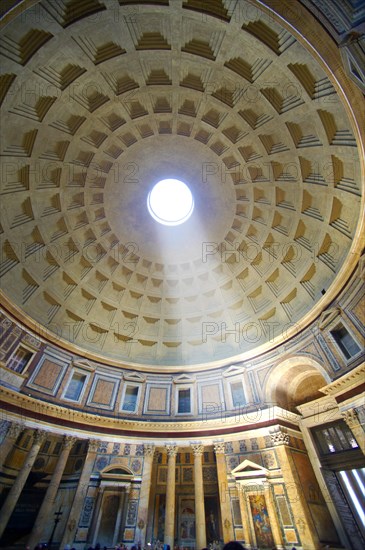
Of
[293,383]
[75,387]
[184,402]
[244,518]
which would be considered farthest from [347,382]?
[75,387]

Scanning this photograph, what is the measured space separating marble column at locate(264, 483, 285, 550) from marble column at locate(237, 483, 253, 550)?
1.30 metres

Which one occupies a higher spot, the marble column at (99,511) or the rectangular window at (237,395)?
the rectangular window at (237,395)

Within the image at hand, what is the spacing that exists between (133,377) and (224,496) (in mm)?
9889

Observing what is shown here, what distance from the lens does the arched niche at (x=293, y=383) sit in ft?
59.0

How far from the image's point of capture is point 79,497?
15.4 metres

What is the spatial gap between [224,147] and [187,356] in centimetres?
1687

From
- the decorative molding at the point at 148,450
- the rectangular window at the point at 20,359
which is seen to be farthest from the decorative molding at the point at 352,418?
the rectangular window at the point at 20,359

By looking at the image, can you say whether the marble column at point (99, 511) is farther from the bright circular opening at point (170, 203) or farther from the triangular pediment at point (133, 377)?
the bright circular opening at point (170, 203)

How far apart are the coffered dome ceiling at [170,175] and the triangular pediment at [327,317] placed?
2.34 feet

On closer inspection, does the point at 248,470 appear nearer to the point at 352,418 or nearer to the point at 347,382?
the point at 352,418

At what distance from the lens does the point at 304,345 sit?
17.5m

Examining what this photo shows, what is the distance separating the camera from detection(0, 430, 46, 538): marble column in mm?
12938

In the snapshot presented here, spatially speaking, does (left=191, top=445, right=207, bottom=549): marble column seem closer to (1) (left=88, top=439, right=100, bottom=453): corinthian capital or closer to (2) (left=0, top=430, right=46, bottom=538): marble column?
(1) (left=88, top=439, right=100, bottom=453): corinthian capital

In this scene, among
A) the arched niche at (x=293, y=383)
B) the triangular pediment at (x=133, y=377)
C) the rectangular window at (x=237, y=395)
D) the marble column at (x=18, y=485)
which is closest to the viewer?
the marble column at (x=18, y=485)
